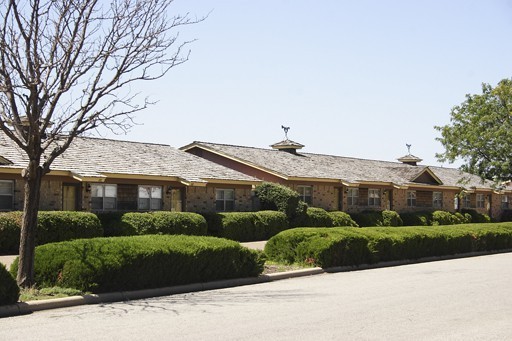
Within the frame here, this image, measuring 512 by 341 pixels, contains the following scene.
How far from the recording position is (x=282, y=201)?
35125mm

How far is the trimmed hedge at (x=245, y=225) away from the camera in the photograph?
102ft

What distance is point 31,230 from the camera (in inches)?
512

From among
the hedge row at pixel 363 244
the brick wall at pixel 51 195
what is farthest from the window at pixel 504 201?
the brick wall at pixel 51 195

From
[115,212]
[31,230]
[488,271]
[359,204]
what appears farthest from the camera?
[359,204]

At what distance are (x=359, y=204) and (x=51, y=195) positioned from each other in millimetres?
23315

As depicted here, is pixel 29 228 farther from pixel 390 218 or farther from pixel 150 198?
pixel 390 218

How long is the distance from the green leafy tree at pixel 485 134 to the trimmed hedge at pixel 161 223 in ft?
77.8

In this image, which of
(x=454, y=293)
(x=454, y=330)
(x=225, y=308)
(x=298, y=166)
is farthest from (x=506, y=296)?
(x=298, y=166)

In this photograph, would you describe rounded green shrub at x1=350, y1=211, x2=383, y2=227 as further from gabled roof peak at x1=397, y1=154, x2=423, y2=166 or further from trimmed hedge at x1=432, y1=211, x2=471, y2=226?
gabled roof peak at x1=397, y1=154, x2=423, y2=166

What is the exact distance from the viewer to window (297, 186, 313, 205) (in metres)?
40.1

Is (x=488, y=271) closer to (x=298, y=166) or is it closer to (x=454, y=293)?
(x=454, y=293)

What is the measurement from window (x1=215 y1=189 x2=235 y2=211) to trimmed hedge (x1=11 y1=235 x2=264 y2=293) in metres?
19.1

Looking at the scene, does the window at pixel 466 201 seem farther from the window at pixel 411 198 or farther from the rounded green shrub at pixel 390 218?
the rounded green shrub at pixel 390 218

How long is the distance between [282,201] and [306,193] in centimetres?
559
